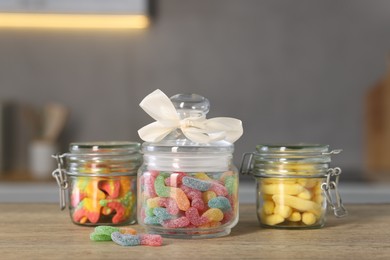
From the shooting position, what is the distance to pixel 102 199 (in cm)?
114

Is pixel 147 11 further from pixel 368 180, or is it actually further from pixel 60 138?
pixel 368 180

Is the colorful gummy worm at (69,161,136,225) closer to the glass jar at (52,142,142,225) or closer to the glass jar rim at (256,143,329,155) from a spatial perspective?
the glass jar at (52,142,142,225)

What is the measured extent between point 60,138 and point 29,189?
1.87ft

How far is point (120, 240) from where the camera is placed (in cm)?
95

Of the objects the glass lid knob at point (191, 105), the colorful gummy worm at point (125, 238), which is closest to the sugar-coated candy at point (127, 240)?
the colorful gummy worm at point (125, 238)

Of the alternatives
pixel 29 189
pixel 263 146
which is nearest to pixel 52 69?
pixel 29 189

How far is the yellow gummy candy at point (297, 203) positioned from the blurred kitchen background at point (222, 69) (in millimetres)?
2097

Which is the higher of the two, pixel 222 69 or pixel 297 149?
pixel 222 69

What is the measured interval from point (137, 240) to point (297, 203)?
299 mm

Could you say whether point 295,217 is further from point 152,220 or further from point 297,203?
point 152,220

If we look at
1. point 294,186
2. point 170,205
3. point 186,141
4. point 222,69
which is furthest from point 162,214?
point 222,69

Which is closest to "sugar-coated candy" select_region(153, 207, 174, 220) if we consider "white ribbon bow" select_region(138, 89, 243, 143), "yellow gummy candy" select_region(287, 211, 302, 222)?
"white ribbon bow" select_region(138, 89, 243, 143)

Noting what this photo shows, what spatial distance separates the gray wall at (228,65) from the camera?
3246mm

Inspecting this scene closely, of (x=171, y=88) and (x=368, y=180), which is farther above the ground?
(x=171, y=88)
